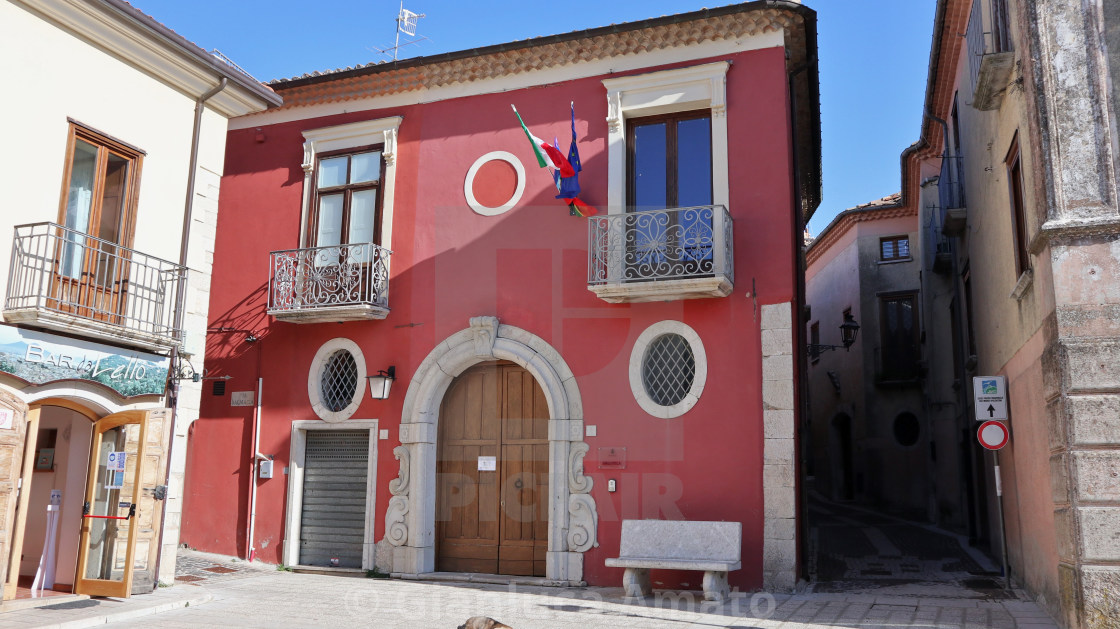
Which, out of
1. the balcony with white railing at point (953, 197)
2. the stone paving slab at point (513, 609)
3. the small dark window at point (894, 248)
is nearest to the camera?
the stone paving slab at point (513, 609)

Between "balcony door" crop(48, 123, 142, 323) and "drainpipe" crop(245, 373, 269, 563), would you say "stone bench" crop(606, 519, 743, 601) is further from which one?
"balcony door" crop(48, 123, 142, 323)

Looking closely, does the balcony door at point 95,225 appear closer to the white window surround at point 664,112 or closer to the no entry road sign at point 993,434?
the white window surround at point 664,112

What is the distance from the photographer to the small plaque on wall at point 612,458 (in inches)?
444

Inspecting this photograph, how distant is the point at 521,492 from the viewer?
12.0 meters

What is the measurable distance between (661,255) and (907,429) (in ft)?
44.8

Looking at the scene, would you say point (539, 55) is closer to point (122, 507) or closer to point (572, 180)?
point (572, 180)

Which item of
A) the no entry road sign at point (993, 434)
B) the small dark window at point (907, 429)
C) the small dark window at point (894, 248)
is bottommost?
the no entry road sign at point (993, 434)

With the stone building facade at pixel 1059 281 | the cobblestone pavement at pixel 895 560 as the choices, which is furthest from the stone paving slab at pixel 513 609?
the stone building facade at pixel 1059 281

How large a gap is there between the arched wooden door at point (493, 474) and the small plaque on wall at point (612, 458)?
0.91m

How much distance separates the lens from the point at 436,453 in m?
12.4

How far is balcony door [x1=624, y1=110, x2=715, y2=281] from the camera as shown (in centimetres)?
1118

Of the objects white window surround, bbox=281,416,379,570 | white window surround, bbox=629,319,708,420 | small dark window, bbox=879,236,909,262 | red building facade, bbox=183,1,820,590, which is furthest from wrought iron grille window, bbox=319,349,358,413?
small dark window, bbox=879,236,909,262

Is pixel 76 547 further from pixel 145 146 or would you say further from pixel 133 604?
pixel 145 146

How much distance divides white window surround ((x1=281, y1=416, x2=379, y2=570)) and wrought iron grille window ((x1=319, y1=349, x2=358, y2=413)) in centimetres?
37
